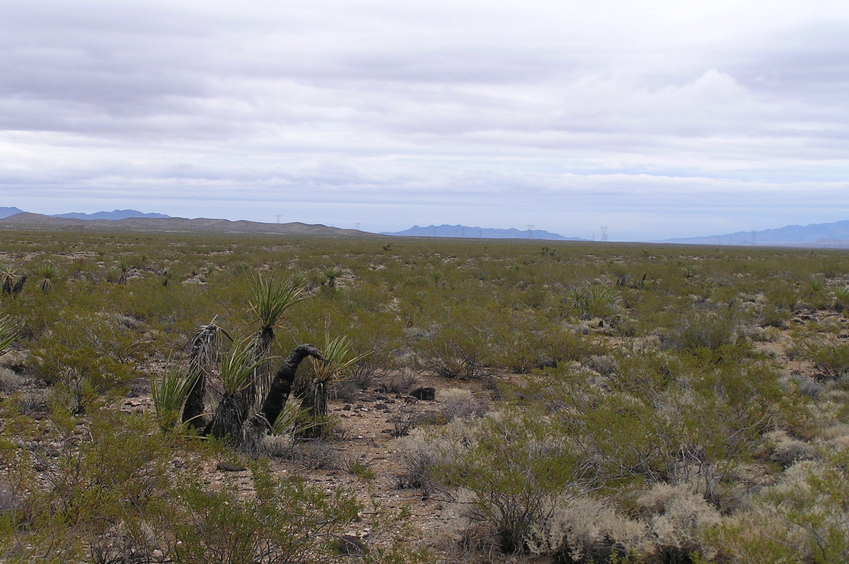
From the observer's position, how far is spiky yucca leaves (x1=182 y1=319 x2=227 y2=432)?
6496 millimetres

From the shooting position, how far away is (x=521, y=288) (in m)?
24.4

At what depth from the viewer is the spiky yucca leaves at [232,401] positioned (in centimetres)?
642

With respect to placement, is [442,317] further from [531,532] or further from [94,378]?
[531,532]

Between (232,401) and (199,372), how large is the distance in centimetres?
47

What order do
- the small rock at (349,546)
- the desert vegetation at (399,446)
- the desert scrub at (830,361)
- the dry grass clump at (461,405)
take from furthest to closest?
1. the desert scrub at (830,361)
2. the dry grass clump at (461,405)
3. the small rock at (349,546)
4. the desert vegetation at (399,446)

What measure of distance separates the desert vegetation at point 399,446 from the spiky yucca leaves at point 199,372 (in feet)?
0.12

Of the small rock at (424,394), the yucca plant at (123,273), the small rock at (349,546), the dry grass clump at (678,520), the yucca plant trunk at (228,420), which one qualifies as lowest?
the small rock at (424,394)

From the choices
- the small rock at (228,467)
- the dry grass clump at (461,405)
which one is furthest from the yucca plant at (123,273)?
the small rock at (228,467)

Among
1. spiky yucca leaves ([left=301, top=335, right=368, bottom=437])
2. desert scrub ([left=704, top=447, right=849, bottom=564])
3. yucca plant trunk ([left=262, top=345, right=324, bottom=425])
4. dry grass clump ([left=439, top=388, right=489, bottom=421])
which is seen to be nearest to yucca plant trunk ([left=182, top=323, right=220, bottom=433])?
yucca plant trunk ([left=262, top=345, right=324, bottom=425])

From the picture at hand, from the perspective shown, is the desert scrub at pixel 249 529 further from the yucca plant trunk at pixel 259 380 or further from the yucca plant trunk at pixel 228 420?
the yucca plant trunk at pixel 259 380

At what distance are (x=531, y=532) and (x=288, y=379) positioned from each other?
3.21 metres

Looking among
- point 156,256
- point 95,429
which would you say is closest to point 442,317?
point 95,429

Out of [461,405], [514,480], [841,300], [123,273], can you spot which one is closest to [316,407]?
[461,405]

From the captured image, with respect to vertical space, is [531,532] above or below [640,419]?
below
